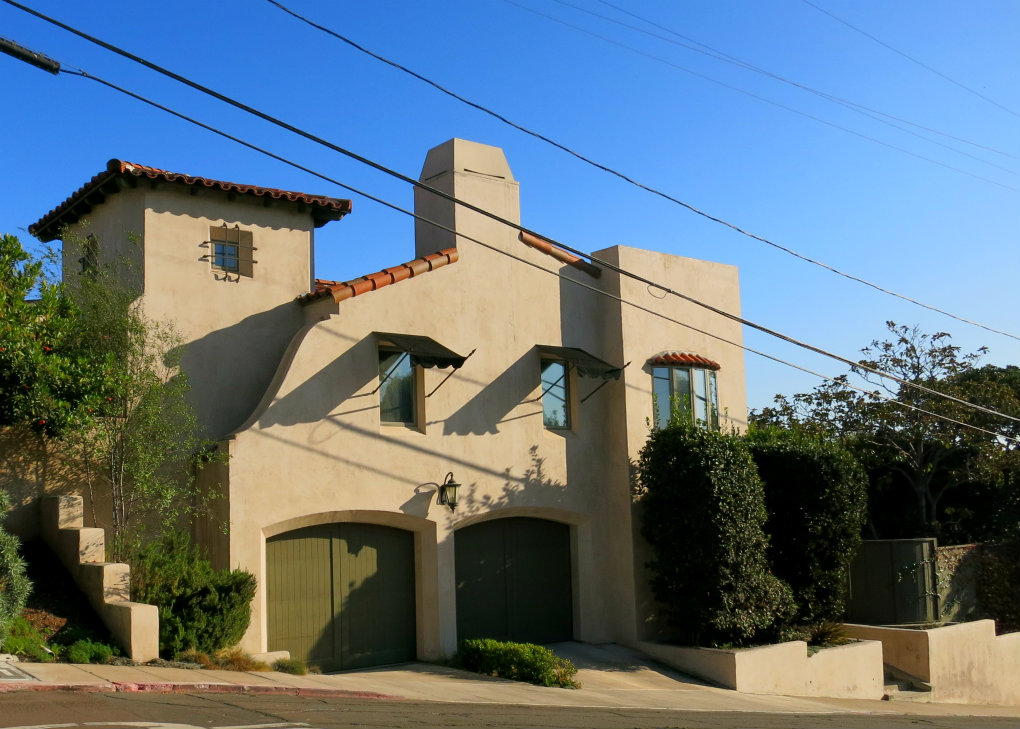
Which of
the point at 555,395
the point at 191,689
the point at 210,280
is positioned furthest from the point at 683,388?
the point at 191,689

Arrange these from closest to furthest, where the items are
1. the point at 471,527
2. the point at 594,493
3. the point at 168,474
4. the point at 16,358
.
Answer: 1. the point at 16,358
2. the point at 168,474
3. the point at 471,527
4. the point at 594,493

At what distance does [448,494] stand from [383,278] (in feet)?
12.2

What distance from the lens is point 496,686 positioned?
14.6 meters

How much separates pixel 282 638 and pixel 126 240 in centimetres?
671

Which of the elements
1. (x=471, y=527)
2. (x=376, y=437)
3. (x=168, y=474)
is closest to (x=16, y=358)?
(x=168, y=474)

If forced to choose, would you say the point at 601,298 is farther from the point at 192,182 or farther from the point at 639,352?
the point at 192,182

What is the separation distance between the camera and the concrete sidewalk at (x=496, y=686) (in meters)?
11.3

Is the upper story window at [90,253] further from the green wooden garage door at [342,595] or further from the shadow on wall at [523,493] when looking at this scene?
the shadow on wall at [523,493]

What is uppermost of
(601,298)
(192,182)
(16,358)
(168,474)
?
(192,182)

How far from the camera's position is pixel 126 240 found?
1579 centimetres

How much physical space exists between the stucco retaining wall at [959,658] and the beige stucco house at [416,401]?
5.90 metres

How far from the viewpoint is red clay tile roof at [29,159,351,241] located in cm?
1544

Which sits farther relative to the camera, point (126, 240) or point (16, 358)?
point (126, 240)

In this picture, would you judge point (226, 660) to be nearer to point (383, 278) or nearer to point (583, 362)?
point (383, 278)
